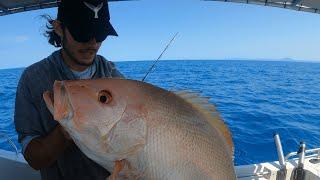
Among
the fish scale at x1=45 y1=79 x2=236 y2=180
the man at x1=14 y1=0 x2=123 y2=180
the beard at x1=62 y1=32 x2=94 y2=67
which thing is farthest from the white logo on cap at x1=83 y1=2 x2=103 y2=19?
Result: the fish scale at x1=45 y1=79 x2=236 y2=180

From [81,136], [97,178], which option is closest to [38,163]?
[97,178]

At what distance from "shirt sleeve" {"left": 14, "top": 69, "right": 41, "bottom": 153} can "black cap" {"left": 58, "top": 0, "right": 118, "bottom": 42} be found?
0.47 metres

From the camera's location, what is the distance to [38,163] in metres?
2.17

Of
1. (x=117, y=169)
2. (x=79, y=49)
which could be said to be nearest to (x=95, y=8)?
(x=79, y=49)

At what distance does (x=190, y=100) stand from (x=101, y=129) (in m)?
0.45

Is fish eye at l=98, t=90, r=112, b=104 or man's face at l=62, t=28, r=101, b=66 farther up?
fish eye at l=98, t=90, r=112, b=104

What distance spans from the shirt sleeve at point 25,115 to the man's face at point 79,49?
0.33 meters

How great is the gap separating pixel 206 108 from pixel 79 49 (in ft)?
3.41

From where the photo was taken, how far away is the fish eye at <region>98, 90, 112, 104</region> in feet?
4.75

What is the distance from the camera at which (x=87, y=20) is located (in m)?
2.25

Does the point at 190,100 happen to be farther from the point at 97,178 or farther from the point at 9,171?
the point at 9,171

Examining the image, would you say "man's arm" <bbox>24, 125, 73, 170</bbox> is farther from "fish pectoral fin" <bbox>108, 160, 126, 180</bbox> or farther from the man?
"fish pectoral fin" <bbox>108, 160, 126, 180</bbox>

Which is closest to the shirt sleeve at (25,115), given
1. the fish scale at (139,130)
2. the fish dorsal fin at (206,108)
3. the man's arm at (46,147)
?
the man's arm at (46,147)

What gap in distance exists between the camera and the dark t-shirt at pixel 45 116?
2.34 meters
